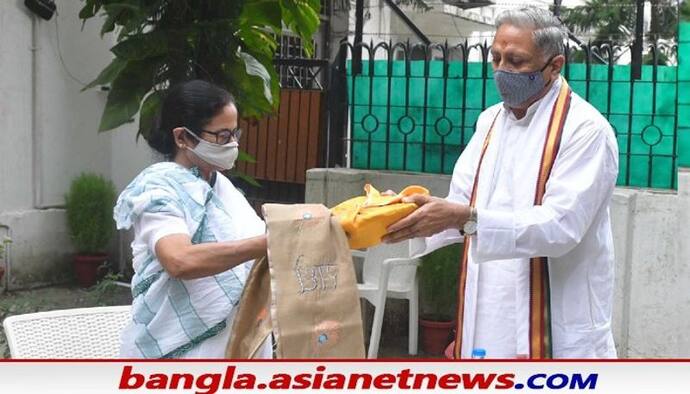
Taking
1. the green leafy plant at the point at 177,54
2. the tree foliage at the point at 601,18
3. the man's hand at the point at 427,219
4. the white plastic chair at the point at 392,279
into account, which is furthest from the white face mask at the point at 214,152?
the tree foliage at the point at 601,18

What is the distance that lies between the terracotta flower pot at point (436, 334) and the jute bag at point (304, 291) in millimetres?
3564

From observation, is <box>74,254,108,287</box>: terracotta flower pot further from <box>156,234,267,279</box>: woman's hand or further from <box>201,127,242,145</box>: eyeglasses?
<box>156,234,267,279</box>: woman's hand

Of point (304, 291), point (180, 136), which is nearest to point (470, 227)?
A: point (304, 291)

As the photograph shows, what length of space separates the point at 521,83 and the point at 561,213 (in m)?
0.42

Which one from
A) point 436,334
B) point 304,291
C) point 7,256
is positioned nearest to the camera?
point 304,291

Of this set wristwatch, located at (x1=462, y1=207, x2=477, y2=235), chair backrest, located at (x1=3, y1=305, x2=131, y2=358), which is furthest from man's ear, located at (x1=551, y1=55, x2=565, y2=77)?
chair backrest, located at (x1=3, y1=305, x2=131, y2=358)

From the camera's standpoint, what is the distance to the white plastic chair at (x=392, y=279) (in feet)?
18.7

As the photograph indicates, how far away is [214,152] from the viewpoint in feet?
8.72

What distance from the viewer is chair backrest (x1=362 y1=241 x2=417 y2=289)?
595 cm

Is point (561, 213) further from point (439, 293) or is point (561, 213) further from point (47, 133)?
point (47, 133)

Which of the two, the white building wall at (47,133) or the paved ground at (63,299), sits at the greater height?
the white building wall at (47,133)

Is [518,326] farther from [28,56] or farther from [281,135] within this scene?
[28,56]

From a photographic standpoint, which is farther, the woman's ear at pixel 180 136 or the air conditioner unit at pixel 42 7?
the air conditioner unit at pixel 42 7

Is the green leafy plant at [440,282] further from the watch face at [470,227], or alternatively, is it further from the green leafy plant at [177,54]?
the watch face at [470,227]
